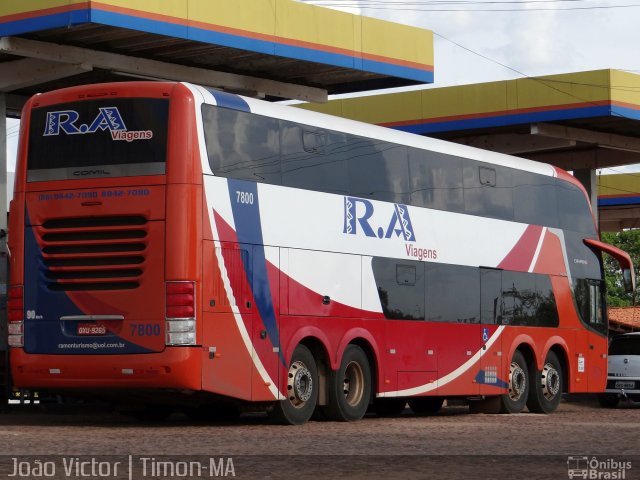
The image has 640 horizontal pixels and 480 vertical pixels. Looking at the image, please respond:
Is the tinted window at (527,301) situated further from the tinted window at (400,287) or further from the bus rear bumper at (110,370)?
Answer: the bus rear bumper at (110,370)

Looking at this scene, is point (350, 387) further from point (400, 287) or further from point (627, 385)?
point (627, 385)

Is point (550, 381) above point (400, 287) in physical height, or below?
below

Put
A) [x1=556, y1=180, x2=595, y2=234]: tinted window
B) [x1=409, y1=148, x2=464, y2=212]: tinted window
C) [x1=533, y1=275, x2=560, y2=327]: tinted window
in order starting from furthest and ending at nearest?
[x1=556, y1=180, x2=595, y2=234]: tinted window → [x1=533, y1=275, x2=560, y2=327]: tinted window → [x1=409, y1=148, x2=464, y2=212]: tinted window

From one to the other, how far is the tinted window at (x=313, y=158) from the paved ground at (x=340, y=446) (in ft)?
10.2

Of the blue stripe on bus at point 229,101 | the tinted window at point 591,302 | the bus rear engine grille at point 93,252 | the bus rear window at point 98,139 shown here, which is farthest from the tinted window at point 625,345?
the bus rear window at point 98,139

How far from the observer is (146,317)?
17.0 metres

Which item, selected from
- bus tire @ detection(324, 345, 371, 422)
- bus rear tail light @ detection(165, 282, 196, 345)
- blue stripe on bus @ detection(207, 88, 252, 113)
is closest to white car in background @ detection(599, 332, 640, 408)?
bus tire @ detection(324, 345, 371, 422)

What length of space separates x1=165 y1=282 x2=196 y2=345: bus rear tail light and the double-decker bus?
0.02 meters

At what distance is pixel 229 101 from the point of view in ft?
58.0

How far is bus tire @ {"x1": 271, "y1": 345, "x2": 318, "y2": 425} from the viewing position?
1838 centimetres

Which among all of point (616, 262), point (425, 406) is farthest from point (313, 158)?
point (616, 262)

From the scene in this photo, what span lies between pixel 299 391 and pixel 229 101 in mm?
3817

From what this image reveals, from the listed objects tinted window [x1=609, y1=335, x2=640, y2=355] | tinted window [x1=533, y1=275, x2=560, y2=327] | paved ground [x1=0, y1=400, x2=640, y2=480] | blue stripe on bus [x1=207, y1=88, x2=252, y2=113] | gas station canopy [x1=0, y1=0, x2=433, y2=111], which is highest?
gas station canopy [x1=0, y1=0, x2=433, y2=111]

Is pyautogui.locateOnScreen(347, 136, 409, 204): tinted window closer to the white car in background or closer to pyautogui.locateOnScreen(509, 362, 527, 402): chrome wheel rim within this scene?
pyautogui.locateOnScreen(509, 362, 527, 402): chrome wheel rim
